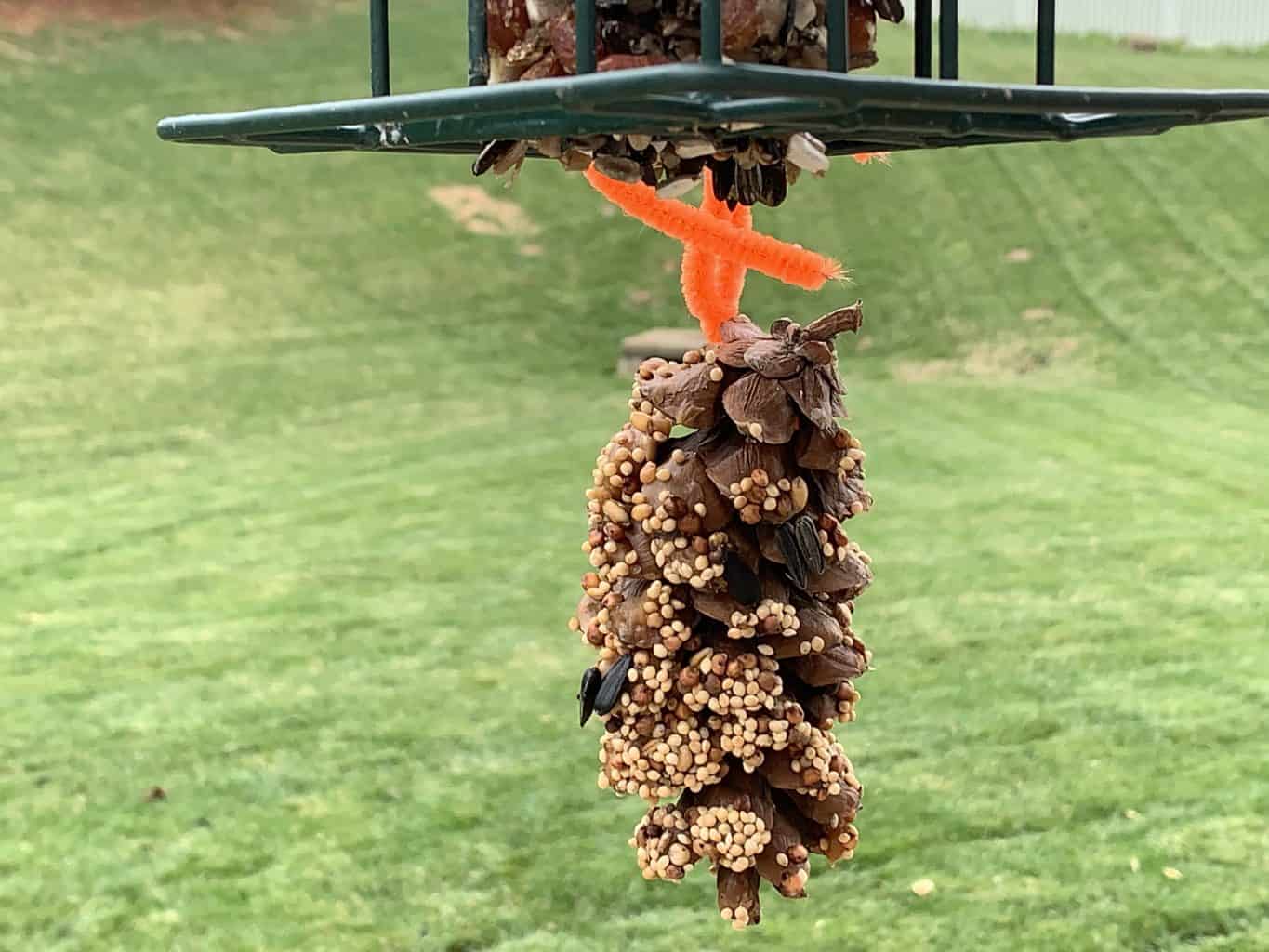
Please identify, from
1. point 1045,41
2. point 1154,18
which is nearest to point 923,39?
point 1045,41

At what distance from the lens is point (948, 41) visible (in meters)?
0.75

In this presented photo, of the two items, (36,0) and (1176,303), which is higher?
(36,0)

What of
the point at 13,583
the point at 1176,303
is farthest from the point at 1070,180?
the point at 13,583

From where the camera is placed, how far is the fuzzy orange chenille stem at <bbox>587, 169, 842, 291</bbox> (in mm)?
926

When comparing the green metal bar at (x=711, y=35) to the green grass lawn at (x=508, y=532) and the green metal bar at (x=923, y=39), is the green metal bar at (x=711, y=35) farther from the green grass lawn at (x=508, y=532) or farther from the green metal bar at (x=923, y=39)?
the green grass lawn at (x=508, y=532)

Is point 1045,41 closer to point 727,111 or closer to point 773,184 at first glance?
point 773,184

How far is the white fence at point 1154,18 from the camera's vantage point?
32.6ft

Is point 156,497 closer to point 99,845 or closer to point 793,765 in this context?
point 99,845

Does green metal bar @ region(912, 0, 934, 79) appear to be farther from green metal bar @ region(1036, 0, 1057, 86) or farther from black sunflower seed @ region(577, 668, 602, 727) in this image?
black sunflower seed @ region(577, 668, 602, 727)

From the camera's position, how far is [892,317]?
6.60 meters

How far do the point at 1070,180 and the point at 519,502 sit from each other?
15.4 ft

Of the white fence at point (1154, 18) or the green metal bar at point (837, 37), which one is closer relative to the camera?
the green metal bar at point (837, 37)

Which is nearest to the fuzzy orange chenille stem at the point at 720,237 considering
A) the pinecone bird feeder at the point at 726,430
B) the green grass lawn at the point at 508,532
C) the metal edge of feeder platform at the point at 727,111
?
the pinecone bird feeder at the point at 726,430

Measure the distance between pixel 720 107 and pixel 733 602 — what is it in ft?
1.87
